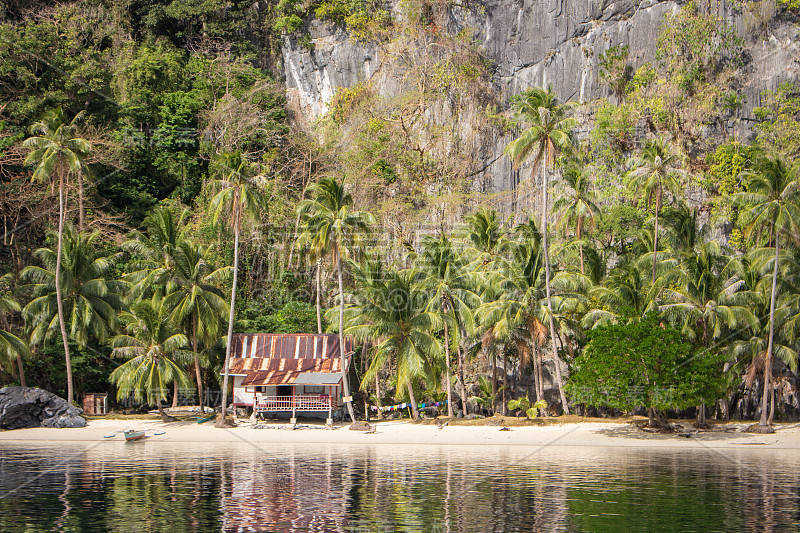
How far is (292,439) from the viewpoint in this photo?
Result: 111 feet

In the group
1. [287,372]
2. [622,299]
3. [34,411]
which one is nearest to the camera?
[34,411]

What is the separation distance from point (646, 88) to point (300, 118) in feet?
82.4

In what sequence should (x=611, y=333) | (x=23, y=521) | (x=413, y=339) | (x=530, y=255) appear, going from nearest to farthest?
(x=23, y=521), (x=611, y=333), (x=413, y=339), (x=530, y=255)

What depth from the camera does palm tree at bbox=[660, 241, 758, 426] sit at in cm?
3547

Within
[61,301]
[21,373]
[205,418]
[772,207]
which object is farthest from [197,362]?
[772,207]

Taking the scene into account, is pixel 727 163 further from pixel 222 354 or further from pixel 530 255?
pixel 222 354

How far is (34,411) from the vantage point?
3594 cm

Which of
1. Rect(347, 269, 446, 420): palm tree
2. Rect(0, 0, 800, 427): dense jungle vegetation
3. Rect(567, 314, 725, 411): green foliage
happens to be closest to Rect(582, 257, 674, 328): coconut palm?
Rect(0, 0, 800, 427): dense jungle vegetation

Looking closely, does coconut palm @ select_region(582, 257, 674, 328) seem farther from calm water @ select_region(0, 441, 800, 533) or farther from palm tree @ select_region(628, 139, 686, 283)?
calm water @ select_region(0, 441, 800, 533)

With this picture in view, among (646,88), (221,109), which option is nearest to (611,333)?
(646,88)

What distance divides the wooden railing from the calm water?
260 inches

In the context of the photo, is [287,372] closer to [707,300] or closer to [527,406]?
[527,406]

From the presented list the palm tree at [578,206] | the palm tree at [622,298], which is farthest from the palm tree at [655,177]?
the palm tree at [578,206]

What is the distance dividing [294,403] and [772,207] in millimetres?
24129
